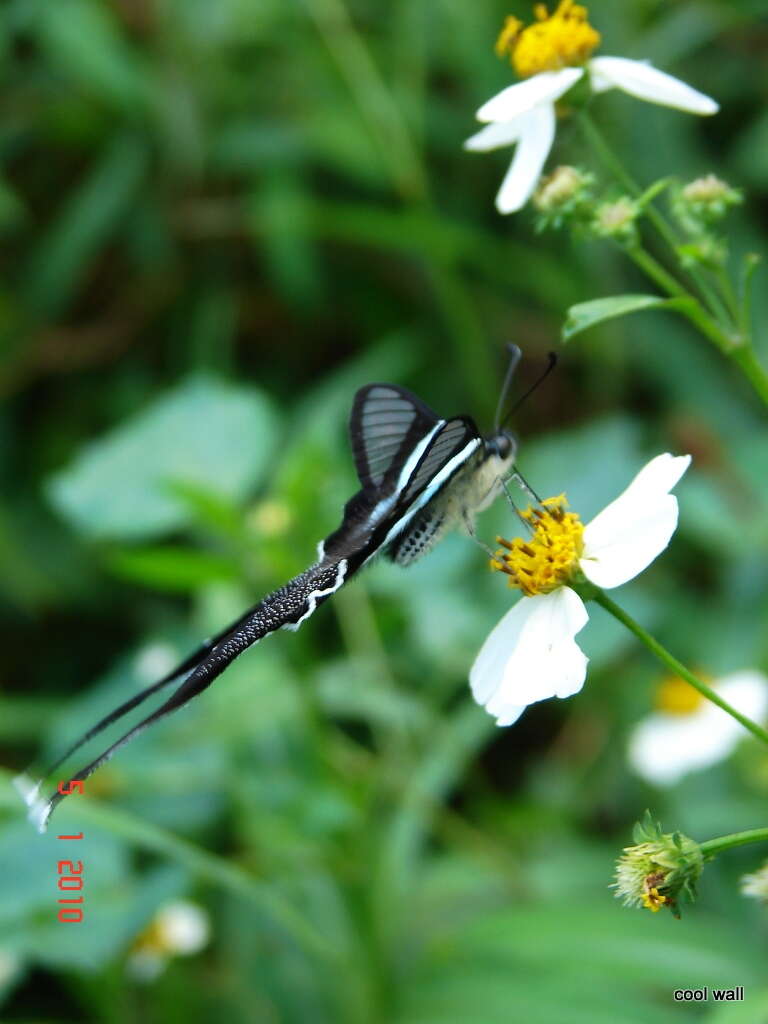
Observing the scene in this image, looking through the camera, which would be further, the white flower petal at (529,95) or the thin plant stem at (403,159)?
the thin plant stem at (403,159)

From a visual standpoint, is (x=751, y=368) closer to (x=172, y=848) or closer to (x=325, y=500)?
(x=172, y=848)

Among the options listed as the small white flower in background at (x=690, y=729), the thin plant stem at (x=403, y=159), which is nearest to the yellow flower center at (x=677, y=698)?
the small white flower in background at (x=690, y=729)

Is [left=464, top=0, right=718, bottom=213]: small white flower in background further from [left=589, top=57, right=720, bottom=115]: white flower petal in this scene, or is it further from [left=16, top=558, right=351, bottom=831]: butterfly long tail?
[left=16, top=558, right=351, bottom=831]: butterfly long tail

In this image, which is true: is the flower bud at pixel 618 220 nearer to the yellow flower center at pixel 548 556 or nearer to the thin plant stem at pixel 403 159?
the yellow flower center at pixel 548 556

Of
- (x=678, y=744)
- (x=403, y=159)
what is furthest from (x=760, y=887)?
(x=403, y=159)

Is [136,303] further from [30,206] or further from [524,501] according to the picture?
[524,501]

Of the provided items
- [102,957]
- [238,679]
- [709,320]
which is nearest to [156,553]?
[238,679]
